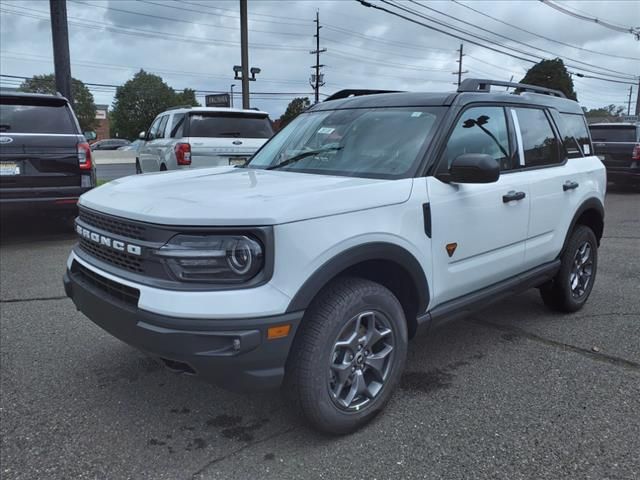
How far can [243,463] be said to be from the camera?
2.56m

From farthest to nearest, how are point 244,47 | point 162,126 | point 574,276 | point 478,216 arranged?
point 244,47 → point 162,126 → point 574,276 → point 478,216

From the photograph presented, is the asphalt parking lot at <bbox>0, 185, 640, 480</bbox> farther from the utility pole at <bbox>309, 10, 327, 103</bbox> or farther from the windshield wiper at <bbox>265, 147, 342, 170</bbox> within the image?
the utility pole at <bbox>309, 10, 327, 103</bbox>

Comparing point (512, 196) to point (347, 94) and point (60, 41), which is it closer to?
point (347, 94)

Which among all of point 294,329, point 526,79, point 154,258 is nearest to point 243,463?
point 294,329

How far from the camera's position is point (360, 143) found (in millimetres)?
3400

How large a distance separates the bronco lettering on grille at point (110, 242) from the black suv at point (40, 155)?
4.31 m

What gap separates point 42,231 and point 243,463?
275 inches

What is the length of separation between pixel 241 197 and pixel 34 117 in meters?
5.61

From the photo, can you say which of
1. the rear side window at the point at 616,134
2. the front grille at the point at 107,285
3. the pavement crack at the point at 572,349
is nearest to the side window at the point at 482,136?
the pavement crack at the point at 572,349

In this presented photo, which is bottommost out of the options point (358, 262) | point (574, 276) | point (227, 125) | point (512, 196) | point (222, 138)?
point (574, 276)

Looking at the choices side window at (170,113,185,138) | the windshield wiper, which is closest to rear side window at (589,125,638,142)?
side window at (170,113,185,138)

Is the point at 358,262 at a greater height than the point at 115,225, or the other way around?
the point at 115,225

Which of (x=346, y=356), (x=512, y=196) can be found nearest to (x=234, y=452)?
(x=346, y=356)

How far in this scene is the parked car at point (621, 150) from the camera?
43.8ft
